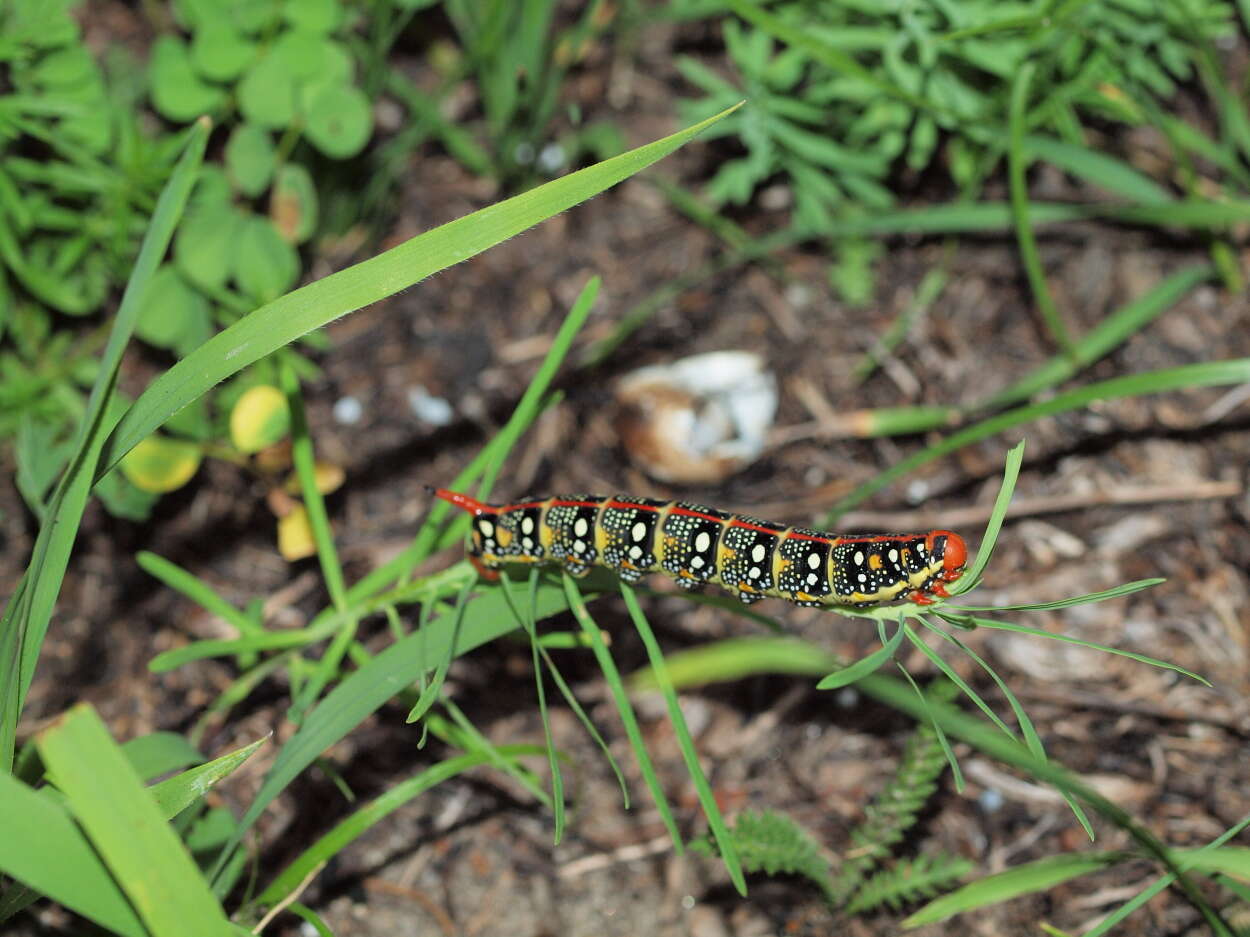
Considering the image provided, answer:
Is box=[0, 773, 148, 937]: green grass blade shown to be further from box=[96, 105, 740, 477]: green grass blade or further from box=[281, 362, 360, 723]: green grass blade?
box=[281, 362, 360, 723]: green grass blade

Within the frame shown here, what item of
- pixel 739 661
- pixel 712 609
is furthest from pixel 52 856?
pixel 712 609

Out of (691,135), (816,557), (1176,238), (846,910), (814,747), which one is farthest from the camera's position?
(1176,238)

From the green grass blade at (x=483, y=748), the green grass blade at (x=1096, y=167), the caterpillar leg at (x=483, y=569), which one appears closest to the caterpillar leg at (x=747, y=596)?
the caterpillar leg at (x=483, y=569)

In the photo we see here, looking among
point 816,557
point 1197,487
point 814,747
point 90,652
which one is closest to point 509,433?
point 816,557

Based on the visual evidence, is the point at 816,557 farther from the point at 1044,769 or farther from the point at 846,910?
the point at 846,910

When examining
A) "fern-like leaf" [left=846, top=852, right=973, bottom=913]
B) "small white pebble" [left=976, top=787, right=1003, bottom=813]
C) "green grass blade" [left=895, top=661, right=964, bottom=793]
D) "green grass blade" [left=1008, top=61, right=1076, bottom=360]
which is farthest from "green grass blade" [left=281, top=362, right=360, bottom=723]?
"green grass blade" [left=1008, top=61, right=1076, bottom=360]

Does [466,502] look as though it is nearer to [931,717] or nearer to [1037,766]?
[931,717]
